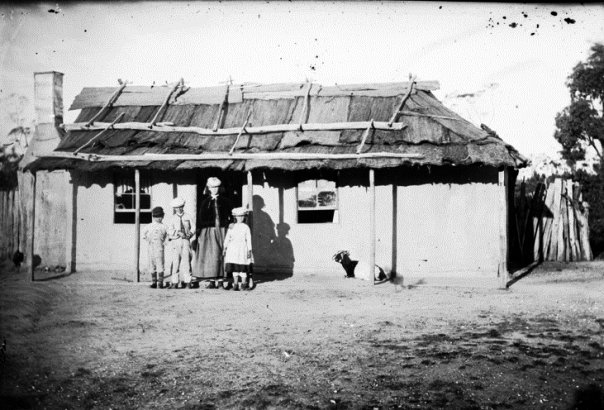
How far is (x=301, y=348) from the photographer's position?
22.1 feet

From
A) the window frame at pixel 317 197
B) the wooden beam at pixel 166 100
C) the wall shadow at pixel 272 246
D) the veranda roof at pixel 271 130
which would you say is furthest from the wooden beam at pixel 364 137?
the wooden beam at pixel 166 100

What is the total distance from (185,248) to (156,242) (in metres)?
0.52

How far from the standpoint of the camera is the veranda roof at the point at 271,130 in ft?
38.0

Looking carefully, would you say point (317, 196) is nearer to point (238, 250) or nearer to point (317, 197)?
point (317, 197)

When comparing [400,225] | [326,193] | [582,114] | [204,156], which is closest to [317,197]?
[326,193]

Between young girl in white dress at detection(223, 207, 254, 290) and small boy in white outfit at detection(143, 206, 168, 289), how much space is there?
1143 mm

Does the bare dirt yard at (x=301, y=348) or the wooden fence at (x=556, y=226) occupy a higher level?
the wooden fence at (x=556, y=226)

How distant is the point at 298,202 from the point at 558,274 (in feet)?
19.1

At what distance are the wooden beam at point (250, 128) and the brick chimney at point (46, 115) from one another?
→ 0.78 m

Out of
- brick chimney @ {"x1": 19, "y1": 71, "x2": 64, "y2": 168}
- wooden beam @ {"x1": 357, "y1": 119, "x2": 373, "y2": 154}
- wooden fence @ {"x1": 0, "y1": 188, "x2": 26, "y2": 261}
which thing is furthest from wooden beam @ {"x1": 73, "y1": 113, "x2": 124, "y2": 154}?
wooden beam @ {"x1": 357, "y1": 119, "x2": 373, "y2": 154}

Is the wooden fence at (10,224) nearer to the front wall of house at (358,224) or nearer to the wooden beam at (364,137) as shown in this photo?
the front wall of house at (358,224)

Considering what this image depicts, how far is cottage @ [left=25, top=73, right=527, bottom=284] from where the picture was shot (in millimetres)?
11805

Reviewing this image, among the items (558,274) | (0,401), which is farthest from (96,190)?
(558,274)

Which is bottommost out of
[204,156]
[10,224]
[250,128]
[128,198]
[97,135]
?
[10,224]
